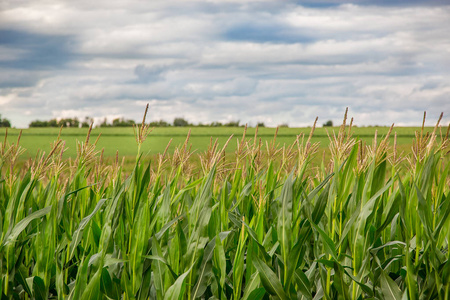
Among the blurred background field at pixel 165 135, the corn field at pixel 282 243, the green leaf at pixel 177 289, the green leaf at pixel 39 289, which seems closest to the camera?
the green leaf at pixel 177 289

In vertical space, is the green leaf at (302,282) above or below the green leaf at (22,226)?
→ below

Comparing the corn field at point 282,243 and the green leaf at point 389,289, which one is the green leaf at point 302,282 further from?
the green leaf at point 389,289

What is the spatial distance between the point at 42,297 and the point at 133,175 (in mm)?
833

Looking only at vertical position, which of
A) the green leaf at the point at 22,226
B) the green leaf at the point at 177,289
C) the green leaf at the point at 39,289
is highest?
the green leaf at the point at 22,226

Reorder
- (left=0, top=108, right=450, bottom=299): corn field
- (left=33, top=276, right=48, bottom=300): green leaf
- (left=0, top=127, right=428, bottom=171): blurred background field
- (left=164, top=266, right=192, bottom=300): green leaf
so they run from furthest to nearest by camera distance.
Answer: (left=0, top=127, right=428, bottom=171): blurred background field
(left=33, top=276, right=48, bottom=300): green leaf
(left=0, top=108, right=450, bottom=299): corn field
(left=164, top=266, right=192, bottom=300): green leaf

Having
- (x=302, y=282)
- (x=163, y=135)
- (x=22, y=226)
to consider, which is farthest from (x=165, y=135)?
(x=302, y=282)

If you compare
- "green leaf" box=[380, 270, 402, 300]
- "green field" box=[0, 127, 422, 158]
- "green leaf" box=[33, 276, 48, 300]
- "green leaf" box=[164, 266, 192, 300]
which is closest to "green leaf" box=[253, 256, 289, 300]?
"green leaf" box=[164, 266, 192, 300]

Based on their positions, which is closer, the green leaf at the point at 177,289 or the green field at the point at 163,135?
the green leaf at the point at 177,289

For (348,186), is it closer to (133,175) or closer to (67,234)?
(133,175)

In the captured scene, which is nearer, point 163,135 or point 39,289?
point 39,289

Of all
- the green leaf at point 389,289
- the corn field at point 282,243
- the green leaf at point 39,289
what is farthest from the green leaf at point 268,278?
the green leaf at point 39,289

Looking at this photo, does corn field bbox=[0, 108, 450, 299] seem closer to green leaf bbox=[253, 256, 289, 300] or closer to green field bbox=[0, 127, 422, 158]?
green leaf bbox=[253, 256, 289, 300]

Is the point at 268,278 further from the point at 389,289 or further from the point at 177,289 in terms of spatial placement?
the point at 389,289

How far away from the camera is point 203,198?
1.95m
